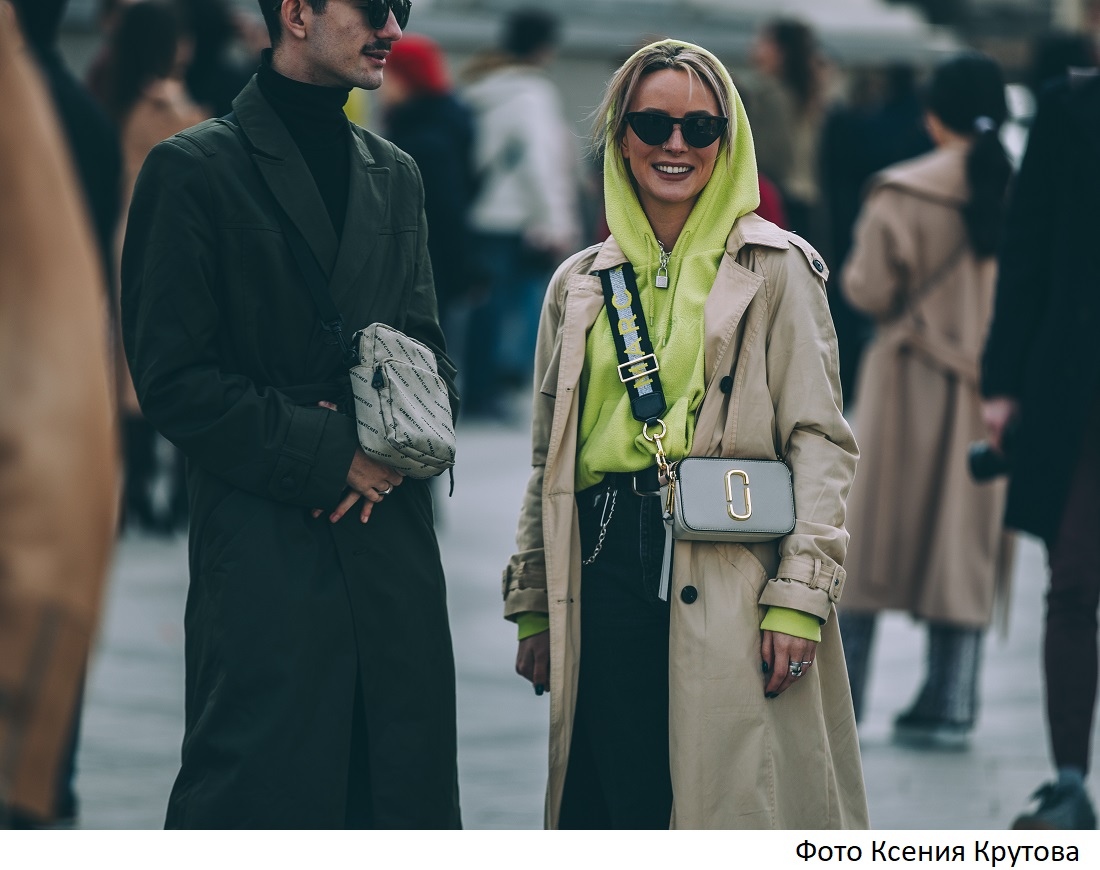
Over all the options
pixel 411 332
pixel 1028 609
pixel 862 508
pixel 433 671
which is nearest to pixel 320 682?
pixel 433 671

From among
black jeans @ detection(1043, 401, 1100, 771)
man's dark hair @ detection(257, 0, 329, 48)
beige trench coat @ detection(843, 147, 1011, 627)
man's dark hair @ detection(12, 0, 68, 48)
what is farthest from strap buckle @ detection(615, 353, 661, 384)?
beige trench coat @ detection(843, 147, 1011, 627)

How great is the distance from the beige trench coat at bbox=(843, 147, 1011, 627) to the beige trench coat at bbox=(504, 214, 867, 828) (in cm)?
287

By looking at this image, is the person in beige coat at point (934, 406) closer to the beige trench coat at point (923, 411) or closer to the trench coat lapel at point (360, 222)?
the beige trench coat at point (923, 411)

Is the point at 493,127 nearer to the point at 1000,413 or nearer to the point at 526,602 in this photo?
the point at 1000,413

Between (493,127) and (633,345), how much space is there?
8172 millimetres

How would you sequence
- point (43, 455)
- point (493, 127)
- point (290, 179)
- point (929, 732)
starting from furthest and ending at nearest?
point (493, 127), point (929, 732), point (290, 179), point (43, 455)

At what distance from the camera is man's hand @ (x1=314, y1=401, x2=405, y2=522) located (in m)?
3.55

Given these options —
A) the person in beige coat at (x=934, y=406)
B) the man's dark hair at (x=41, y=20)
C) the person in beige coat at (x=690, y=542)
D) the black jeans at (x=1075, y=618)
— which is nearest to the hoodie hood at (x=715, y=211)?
the person in beige coat at (x=690, y=542)

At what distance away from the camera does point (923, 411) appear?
21.9 ft

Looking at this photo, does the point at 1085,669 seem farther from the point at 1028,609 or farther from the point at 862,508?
the point at 1028,609

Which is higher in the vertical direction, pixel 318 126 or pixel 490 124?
pixel 490 124

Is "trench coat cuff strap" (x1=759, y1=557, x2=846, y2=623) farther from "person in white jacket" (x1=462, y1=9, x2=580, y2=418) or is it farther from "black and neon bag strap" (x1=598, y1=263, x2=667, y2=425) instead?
"person in white jacket" (x1=462, y1=9, x2=580, y2=418)

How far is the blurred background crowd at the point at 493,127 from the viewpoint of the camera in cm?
674

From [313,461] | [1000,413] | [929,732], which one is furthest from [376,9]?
[929,732]
